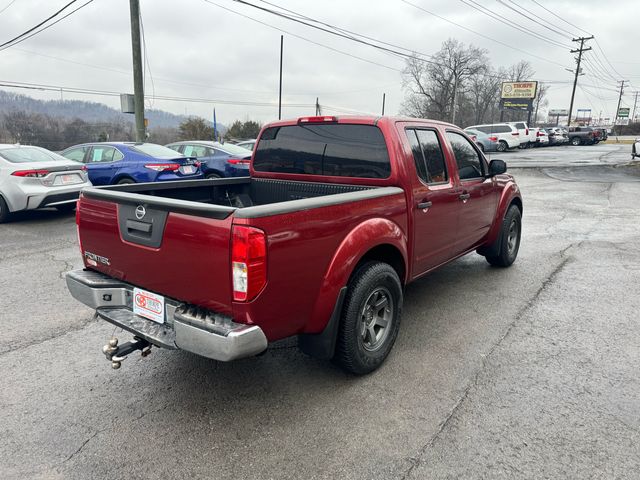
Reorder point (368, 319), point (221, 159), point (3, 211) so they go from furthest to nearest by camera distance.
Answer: point (221, 159), point (3, 211), point (368, 319)

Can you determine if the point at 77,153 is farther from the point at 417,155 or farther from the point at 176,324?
the point at 176,324

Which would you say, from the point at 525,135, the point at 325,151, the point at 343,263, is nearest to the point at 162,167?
the point at 325,151

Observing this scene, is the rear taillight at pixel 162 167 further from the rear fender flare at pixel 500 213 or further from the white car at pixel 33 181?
the rear fender flare at pixel 500 213

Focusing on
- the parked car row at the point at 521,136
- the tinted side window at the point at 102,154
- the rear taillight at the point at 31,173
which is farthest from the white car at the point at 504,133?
the rear taillight at the point at 31,173

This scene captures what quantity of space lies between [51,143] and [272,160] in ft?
158

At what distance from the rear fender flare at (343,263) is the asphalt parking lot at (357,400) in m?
0.62

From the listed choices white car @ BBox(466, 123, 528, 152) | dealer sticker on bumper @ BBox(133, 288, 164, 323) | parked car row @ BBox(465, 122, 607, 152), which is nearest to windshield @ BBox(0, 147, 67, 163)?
dealer sticker on bumper @ BBox(133, 288, 164, 323)

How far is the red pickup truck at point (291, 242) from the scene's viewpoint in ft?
7.73

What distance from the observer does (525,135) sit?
3247 centimetres

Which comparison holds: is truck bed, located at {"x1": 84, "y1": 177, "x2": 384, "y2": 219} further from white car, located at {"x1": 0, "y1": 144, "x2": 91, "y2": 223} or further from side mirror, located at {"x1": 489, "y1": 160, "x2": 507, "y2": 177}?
white car, located at {"x1": 0, "y1": 144, "x2": 91, "y2": 223}

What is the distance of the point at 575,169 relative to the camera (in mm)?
18844

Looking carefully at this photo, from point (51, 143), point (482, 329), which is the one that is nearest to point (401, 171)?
point (482, 329)

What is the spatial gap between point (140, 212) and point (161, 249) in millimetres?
293

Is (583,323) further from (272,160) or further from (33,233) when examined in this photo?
(33,233)
